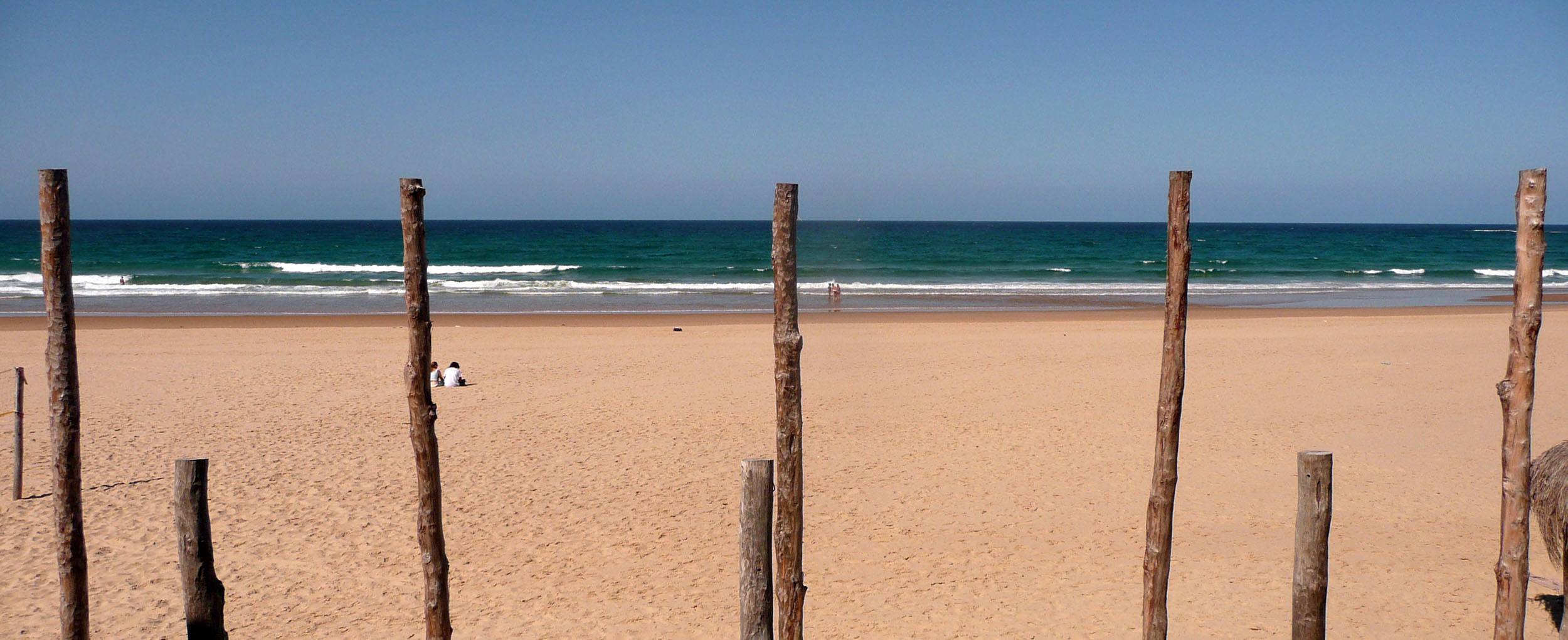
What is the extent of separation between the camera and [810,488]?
910 centimetres

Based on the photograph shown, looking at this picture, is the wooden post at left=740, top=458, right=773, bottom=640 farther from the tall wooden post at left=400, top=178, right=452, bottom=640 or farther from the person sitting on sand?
the person sitting on sand

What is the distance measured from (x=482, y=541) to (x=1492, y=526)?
7762mm

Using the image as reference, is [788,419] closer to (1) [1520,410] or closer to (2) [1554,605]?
(1) [1520,410]

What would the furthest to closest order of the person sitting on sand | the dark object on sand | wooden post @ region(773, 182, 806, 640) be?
the person sitting on sand
the dark object on sand
wooden post @ region(773, 182, 806, 640)

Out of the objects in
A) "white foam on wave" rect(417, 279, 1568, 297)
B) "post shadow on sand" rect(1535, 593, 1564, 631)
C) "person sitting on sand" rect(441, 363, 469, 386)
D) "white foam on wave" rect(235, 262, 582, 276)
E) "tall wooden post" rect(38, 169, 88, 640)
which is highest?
"tall wooden post" rect(38, 169, 88, 640)

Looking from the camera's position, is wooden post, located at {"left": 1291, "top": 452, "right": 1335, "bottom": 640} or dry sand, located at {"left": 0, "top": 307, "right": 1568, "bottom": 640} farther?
dry sand, located at {"left": 0, "top": 307, "right": 1568, "bottom": 640}

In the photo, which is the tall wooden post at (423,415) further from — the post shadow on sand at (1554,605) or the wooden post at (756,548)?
the post shadow on sand at (1554,605)

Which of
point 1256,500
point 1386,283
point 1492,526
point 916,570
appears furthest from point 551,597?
point 1386,283

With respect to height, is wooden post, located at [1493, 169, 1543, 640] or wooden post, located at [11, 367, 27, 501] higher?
wooden post, located at [1493, 169, 1543, 640]

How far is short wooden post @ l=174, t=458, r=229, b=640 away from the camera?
376 centimetres

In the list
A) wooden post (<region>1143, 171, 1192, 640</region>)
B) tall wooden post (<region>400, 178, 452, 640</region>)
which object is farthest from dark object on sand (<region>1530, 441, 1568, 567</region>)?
tall wooden post (<region>400, 178, 452, 640</region>)

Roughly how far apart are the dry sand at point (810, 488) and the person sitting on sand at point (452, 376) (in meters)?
0.67

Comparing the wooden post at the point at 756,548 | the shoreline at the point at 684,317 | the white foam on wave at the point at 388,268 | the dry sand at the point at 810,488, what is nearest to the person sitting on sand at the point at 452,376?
the dry sand at the point at 810,488

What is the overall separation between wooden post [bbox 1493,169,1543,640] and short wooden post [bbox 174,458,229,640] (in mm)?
5178
